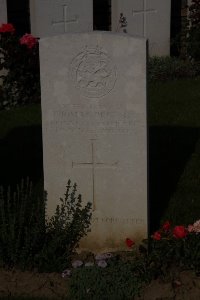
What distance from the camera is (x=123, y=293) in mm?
4676

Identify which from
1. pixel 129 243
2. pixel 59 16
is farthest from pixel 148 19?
pixel 129 243

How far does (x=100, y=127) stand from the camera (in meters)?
5.10

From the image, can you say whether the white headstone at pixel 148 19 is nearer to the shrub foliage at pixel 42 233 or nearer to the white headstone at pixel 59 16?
the white headstone at pixel 59 16

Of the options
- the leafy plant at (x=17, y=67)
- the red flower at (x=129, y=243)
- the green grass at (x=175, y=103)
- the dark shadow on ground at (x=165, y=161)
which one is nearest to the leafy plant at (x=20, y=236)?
the red flower at (x=129, y=243)

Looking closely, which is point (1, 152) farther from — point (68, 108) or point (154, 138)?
point (68, 108)

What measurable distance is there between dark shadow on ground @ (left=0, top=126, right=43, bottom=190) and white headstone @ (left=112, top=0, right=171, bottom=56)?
409 centimetres

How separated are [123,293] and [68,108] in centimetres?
141

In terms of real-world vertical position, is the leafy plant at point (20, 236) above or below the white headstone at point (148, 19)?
below

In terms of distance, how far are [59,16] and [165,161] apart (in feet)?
15.3

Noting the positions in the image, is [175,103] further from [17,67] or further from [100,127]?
[100,127]

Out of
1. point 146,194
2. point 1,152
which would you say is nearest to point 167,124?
point 1,152

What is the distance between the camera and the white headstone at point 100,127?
495 cm

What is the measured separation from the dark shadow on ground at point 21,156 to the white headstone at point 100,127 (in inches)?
64.9

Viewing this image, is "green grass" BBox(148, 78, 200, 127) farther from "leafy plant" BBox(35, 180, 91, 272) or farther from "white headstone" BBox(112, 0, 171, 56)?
"leafy plant" BBox(35, 180, 91, 272)
